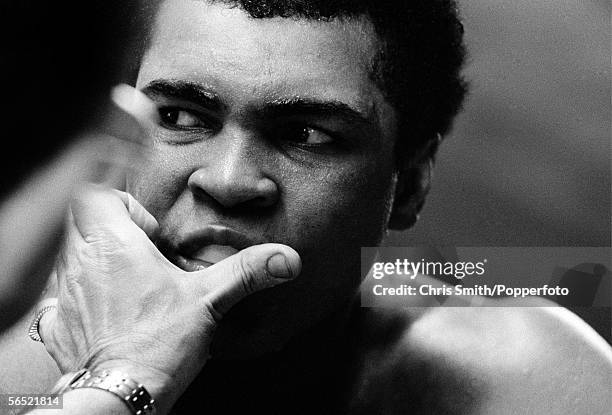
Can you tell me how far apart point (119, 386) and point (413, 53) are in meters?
0.67

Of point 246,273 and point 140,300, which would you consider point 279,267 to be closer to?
point 246,273

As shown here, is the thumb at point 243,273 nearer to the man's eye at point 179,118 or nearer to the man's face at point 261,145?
the man's face at point 261,145

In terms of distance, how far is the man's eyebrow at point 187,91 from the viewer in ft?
3.49

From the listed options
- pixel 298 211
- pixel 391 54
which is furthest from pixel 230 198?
pixel 391 54

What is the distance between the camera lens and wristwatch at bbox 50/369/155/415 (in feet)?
2.89

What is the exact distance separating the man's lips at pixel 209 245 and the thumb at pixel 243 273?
0.21ft

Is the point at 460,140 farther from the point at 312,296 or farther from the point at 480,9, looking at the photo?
the point at 312,296

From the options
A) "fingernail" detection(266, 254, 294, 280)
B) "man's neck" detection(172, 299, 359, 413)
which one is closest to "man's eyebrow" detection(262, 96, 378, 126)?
"fingernail" detection(266, 254, 294, 280)

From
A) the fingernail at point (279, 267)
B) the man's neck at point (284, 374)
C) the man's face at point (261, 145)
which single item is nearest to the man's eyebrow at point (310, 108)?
the man's face at point (261, 145)

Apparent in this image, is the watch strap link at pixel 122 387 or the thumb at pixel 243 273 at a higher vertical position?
the thumb at pixel 243 273

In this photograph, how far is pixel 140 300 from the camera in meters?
0.94

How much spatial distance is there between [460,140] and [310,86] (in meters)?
0.32

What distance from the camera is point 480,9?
1.22 meters

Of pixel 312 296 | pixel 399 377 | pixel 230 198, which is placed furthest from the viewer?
pixel 399 377
